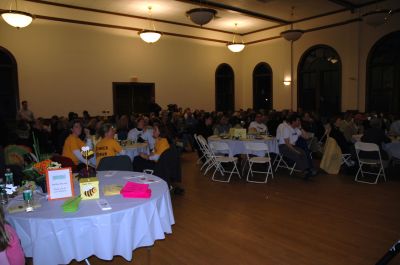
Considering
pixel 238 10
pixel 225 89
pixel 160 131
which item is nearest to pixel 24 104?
pixel 160 131

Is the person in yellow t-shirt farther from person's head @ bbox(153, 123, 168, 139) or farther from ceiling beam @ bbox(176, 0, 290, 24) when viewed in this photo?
ceiling beam @ bbox(176, 0, 290, 24)

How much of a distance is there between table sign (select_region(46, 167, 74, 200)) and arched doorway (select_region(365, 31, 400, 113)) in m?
11.3

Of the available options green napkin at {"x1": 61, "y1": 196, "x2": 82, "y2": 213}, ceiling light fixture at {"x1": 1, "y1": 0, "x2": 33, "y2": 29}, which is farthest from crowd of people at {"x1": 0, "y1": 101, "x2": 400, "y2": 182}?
green napkin at {"x1": 61, "y1": 196, "x2": 82, "y2": 213}

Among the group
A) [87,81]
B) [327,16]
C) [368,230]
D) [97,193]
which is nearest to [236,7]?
[327,16]

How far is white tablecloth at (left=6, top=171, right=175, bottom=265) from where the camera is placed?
2.21 meters

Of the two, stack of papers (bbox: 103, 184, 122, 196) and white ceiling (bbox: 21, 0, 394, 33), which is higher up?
white ceiling (bbox: 21, 0, 394, 33)

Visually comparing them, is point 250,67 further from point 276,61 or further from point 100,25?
point 100,25

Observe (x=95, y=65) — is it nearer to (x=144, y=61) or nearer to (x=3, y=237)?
(x=144, y=61)

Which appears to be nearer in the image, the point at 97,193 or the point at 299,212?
the point at 97,193

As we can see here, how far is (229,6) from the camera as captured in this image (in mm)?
10766

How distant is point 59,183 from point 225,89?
13399mm

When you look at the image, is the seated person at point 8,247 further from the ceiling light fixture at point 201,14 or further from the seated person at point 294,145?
the ceiling light fixture at point 201,14

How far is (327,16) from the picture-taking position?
1227 centimetres

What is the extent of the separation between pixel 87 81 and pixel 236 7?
569 cm
